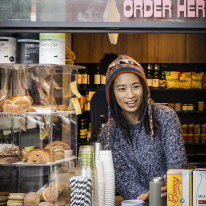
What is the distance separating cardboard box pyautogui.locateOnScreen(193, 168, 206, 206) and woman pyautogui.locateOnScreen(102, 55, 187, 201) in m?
0.59

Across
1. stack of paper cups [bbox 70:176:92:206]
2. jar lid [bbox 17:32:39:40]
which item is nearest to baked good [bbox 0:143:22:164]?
stack of paper cups [bbox 70:176:92:206]

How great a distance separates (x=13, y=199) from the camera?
1.86m

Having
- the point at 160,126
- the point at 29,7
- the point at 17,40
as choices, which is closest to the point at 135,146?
the point at 160,126

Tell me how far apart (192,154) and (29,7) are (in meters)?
5.05

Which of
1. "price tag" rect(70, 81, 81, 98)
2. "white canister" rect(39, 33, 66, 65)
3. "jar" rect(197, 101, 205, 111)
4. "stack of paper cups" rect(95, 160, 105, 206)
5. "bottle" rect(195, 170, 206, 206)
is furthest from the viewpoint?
"jar" rect(197, 101, 205, 111)

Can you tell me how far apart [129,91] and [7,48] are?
0.73 metres

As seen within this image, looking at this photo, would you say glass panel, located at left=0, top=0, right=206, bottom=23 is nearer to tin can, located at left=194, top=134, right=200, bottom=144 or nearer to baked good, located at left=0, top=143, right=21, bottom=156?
baked good, located at left=0, top=143, right=21, bottom=156

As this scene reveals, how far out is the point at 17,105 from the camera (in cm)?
186

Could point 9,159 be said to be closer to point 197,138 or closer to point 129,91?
point 129,91

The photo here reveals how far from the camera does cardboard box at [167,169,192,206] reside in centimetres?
152

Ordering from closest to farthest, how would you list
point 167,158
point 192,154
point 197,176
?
point 197,176 → point 167,158 → point 192,154

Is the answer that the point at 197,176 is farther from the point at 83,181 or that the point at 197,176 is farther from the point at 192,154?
the point at 192,154

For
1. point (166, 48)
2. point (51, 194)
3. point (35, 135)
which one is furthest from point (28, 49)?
point (166, 48)

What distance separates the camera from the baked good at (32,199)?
1803 mm
